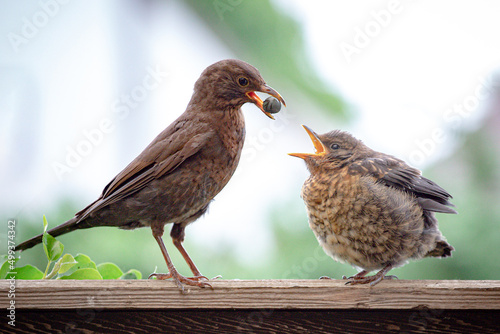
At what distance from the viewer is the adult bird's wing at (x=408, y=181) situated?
73.7 inches

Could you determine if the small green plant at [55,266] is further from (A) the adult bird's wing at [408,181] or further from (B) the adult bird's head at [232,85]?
(A) the adult bird's wing at [408,181]

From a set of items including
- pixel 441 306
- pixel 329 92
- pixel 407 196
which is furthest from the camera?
pixel 329 92

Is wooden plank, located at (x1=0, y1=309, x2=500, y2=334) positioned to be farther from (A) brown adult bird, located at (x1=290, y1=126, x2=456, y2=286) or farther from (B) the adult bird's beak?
(B) the adult bird's beak

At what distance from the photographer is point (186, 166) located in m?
1.70

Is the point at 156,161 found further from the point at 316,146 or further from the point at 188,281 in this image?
the point at 316,146

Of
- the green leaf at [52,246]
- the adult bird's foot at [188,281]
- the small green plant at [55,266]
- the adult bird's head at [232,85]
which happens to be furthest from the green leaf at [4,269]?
the adult bird's head at [232,85]

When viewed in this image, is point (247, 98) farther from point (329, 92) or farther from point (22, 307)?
point (329, 92)

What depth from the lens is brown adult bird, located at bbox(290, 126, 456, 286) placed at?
70.2 inches

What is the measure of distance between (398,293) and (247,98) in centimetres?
80

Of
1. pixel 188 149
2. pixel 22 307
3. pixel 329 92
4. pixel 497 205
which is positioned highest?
pixel 329 92

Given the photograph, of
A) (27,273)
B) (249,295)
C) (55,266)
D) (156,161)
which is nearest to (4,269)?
(27,273)

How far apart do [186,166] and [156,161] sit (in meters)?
0.11

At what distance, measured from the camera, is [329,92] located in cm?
402

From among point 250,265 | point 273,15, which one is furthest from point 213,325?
point 273,15
